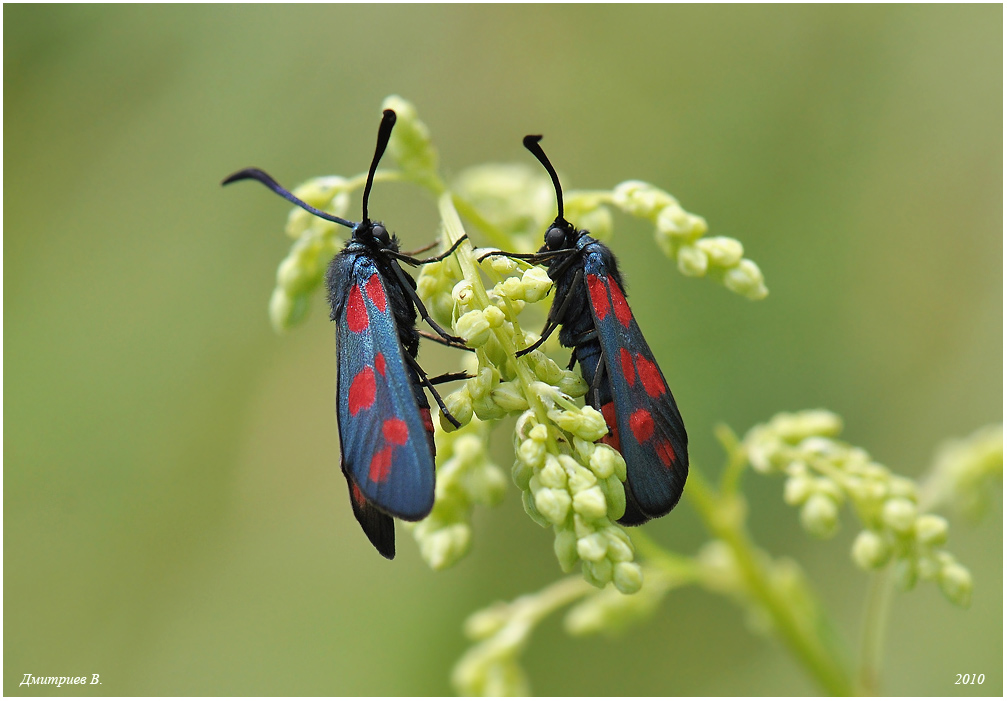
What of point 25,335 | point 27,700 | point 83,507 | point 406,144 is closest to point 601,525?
point 406,144

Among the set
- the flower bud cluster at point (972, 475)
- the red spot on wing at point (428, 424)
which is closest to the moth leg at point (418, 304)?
the red spot on wing at point (428, 424)

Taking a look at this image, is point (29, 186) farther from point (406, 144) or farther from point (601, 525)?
point (601, 525)

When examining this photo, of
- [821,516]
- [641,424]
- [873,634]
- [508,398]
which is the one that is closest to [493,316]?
[508,398]

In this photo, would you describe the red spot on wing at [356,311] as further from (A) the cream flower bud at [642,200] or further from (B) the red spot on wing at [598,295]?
(A) the cream flower bud at [642,200]

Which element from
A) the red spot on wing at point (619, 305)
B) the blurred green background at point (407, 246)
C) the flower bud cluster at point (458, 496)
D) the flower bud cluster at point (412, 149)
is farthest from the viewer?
the blurred green background at point (407, 246)

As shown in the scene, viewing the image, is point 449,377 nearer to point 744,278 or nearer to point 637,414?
point 637,414

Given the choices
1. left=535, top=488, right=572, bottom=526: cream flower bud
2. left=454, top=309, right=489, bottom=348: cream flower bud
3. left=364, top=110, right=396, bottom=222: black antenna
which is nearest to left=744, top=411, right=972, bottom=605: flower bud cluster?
left=535, top=488, right=572, bottom=526: cream flower bud
